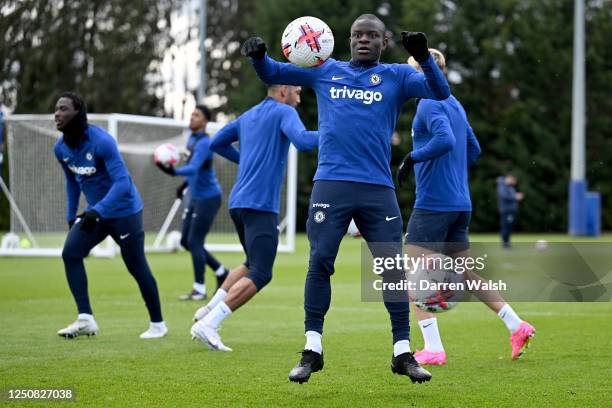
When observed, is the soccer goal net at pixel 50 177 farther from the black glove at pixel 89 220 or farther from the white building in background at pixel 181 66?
the white building in background at pixel 181 66

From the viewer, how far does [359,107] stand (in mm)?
6652

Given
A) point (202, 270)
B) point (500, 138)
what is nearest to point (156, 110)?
point (500, 138)

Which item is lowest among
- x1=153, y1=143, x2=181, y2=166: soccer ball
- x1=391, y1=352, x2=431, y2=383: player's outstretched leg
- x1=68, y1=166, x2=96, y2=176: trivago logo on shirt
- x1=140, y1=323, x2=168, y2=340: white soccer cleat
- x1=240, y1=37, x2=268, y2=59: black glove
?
x1=140, y1=323, x2=168, y2=340: white soccer cleat

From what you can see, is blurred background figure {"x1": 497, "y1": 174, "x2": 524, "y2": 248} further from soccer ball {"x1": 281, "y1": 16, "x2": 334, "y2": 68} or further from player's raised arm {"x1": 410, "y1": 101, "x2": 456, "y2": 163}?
soccer ball {"x1": 281, "y1": 16, "x2": 334, "y2": 68}

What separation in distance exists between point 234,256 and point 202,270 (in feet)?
31.4

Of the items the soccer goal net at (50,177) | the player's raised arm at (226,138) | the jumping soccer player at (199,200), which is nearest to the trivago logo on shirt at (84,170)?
the player's raised arm at (226,138)

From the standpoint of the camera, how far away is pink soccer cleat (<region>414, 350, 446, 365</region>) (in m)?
8.00

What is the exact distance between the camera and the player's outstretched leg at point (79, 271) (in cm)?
931

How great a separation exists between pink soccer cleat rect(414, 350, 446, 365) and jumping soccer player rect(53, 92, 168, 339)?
271cm

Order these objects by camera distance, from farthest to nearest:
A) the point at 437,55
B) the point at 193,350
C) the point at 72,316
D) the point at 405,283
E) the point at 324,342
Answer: the point at 72,316 → the point at 324,342 → the point at 193,350 → the point at 437,55 → the point at 405,283

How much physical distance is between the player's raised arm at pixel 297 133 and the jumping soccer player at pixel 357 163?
1143 millimetres

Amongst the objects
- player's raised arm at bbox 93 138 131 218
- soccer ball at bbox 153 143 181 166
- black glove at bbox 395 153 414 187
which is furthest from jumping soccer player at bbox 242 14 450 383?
soccer ball at bbox 153 143 181 166

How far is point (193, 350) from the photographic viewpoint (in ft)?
28.7

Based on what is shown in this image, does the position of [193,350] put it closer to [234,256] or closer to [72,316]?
[72,316]
